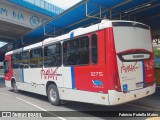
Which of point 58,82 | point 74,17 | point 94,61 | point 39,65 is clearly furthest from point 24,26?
point 94,61

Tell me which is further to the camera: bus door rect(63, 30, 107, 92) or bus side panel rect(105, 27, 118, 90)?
bus door rect(63, 30, 107, 92)

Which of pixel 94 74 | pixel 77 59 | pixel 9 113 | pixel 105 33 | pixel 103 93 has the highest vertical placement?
pixel 105 33

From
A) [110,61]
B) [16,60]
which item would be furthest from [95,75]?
[16,60]

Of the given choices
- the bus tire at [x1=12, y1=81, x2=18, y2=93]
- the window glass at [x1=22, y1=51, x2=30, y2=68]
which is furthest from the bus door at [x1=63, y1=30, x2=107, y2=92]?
the bus tire at [x1=12, y1=81, x2=18, y2=93]

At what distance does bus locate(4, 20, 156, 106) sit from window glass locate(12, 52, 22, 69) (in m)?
4.19

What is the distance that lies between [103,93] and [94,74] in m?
0.75

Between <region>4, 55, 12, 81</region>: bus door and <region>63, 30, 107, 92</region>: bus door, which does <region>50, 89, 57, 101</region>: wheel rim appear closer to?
<region>63, 30, 107, 92</region>: bus door

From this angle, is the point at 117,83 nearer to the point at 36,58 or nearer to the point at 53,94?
the point at 53,94

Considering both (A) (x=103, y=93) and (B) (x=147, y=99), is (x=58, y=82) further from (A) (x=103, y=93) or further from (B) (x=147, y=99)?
(B) (x=147, y=99)

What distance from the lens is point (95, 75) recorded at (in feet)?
Answer: 23.8

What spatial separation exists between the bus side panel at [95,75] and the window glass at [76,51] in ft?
1.03

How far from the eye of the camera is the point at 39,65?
11211 millimetres

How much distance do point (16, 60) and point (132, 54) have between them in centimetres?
929

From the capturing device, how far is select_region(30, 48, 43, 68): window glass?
11.1 metres
